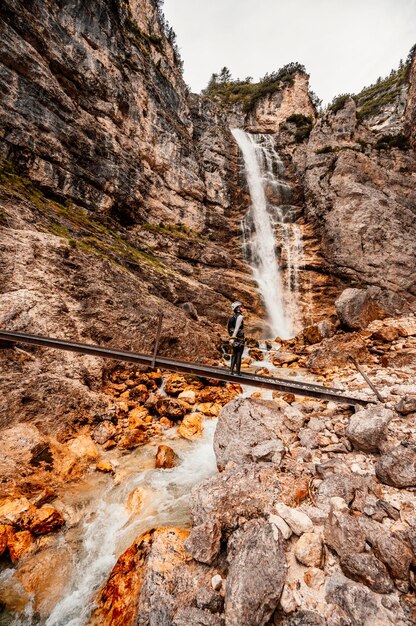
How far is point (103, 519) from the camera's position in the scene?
5.80m

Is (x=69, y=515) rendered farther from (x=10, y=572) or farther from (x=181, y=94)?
(x=181, y=94)

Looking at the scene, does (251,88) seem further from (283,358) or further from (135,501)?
(135,501)

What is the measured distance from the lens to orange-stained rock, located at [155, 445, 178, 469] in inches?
283

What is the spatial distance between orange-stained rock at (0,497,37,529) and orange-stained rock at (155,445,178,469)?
2731mm

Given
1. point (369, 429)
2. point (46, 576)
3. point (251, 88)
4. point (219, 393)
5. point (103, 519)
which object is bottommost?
point (46, 576)

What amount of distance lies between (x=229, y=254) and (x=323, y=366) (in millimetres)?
14948

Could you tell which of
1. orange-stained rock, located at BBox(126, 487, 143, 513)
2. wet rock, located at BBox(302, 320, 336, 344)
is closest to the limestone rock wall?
wet rock, located at BBox(302, 320, 336, 344)

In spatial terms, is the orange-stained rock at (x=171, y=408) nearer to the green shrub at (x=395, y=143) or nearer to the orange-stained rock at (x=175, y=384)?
the orange-stained rock at (x=175, y=384)

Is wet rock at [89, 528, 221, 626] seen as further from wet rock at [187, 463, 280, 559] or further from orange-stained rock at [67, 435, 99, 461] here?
orange-stained rock at [67, 435, 99, 461]

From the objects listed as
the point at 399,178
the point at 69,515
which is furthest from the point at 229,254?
the point at 69,515

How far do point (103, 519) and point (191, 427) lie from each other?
3.44 meters

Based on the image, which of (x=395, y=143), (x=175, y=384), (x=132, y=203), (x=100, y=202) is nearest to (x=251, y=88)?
(x=395, y=143)

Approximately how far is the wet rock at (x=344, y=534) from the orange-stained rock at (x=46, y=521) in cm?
485

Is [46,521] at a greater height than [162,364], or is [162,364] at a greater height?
[162,364]
